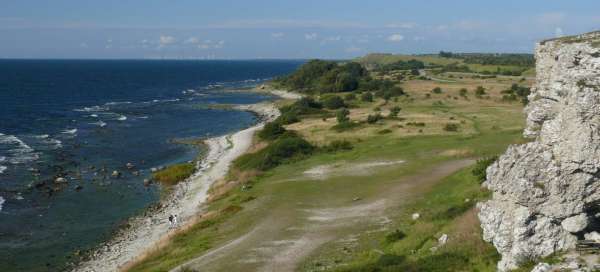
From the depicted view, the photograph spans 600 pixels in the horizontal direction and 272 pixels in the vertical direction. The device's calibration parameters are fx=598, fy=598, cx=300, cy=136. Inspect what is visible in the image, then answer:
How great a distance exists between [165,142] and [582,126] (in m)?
78.2

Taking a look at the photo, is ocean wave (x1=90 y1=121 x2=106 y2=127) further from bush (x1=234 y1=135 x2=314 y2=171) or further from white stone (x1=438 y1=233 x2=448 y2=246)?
white stone (x1=438 y1=233 x2=448 y2=246)

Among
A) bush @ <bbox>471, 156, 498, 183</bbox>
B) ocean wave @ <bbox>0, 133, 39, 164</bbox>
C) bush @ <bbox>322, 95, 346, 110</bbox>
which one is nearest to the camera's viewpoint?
bush @ <bbox>471, 156, 498, 183</bbox>

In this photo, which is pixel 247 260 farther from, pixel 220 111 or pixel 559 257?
pixel 220 111

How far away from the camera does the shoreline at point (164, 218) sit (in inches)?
1506

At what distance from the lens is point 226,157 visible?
7181 centimetres

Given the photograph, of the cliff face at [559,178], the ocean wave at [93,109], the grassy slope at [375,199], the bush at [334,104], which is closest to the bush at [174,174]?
the grassy slope at [375,199]

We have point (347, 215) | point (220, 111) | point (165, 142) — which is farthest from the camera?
point (220, 111)

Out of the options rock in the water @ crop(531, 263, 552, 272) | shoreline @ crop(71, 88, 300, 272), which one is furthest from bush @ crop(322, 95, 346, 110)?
rock in the water @ crop(531, 263, 552, 272)

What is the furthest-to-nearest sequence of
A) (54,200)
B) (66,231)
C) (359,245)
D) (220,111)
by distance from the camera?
(220,111), (54,200), (66,231), (359,245)

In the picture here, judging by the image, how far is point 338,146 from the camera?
2490 inches

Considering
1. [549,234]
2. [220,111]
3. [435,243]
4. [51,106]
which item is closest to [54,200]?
[435,243]

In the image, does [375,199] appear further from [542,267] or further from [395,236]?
[542,267]

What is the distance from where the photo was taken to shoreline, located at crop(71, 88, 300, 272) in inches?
1506

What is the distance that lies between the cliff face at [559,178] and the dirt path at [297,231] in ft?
39.4
